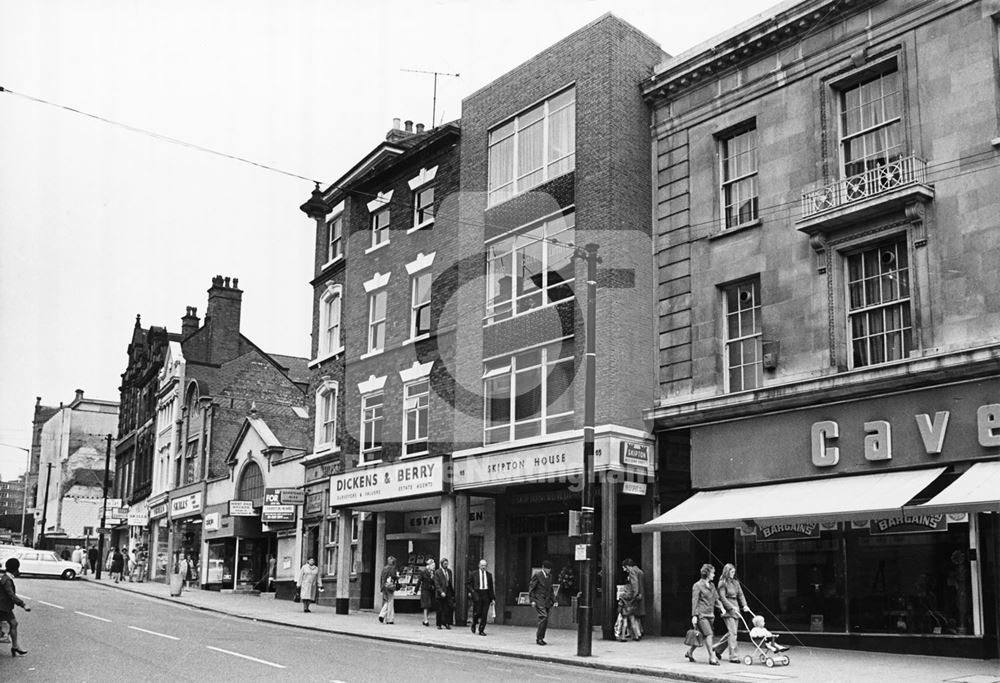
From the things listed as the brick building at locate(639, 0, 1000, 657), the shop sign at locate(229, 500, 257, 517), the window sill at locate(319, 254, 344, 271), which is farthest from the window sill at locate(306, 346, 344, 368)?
the brick building at locate(639, 0, 1000, 657)

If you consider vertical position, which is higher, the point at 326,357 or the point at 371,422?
the point at 326,357

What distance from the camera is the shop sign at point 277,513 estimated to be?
3762cm

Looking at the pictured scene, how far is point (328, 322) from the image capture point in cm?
3688

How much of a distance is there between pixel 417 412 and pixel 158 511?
30713 mm

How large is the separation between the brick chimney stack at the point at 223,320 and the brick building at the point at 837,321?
126 ft

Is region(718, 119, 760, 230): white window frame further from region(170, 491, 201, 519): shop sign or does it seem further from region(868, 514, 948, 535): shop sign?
region(170, 491, 201, 519): shop sign

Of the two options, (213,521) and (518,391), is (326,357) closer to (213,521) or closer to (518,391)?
(518,391)

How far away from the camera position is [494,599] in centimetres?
2802

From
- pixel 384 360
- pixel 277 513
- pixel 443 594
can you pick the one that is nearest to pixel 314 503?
pixel 277 513

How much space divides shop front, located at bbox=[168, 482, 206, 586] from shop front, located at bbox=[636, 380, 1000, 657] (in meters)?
31.4

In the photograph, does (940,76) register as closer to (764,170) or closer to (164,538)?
(764,170)

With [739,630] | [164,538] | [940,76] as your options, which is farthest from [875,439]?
[164,538]

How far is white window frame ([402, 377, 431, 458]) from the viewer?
30.0m

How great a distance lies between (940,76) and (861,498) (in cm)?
768
